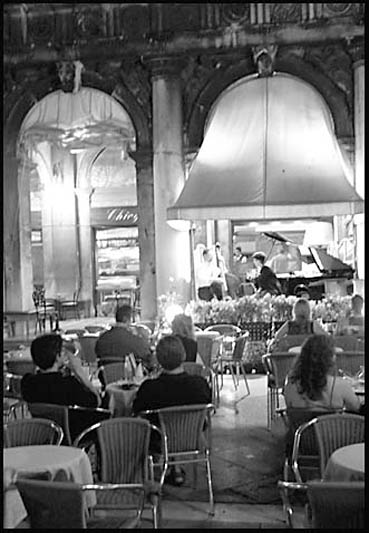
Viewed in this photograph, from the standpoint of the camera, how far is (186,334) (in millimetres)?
7938

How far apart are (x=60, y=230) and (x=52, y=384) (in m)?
16.5

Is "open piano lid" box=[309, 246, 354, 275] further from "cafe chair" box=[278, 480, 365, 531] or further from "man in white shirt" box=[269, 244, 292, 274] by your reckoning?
"cafe chair" box=[278, 480, 365, 531]

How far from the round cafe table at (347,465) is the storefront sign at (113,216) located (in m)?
18.1

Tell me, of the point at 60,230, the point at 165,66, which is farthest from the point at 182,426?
the point at 60,230

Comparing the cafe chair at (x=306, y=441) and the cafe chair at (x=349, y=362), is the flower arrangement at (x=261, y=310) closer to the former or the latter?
the cafe chair at (x=349, y=362)

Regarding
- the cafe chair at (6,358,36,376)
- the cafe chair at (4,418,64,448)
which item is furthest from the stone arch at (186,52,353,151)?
the cafe chair at (4,418,64,448)

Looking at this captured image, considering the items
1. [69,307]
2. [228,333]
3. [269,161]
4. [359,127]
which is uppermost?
[359,127]

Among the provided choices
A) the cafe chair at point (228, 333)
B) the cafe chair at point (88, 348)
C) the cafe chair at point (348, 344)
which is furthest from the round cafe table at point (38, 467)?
the cafe chair at point (228, 333)

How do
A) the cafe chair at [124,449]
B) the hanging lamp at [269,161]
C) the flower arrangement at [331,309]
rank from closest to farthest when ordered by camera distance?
1. the cafe chair at [124,449]
2. the flower arrangement at [331,309]
3. the hanging lamp at [269,161]

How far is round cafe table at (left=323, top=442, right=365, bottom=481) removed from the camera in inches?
167

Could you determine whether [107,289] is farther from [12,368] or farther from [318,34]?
[12,368]

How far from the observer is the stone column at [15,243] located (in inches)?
629

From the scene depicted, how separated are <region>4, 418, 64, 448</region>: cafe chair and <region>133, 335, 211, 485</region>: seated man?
0.89m

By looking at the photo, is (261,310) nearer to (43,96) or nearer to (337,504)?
(43,96)
